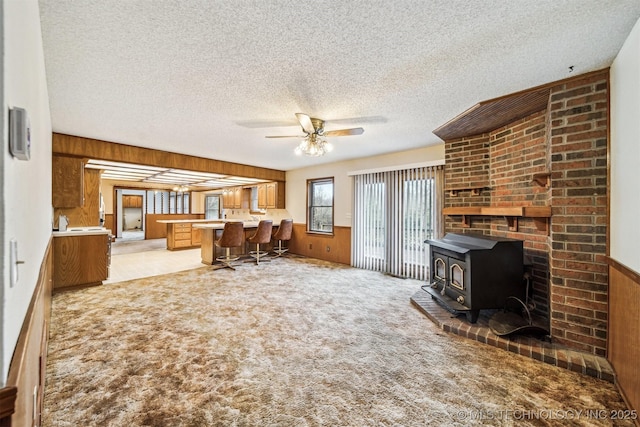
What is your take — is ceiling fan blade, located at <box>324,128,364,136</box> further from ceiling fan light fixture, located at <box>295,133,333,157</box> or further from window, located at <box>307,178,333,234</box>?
window, located at <box>307,178,333,234</box>

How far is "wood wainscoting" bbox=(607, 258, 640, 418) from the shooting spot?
1.58m

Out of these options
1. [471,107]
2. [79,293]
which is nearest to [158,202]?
[79,293]

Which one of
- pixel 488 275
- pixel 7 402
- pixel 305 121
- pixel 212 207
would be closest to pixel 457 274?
pixel 488 275

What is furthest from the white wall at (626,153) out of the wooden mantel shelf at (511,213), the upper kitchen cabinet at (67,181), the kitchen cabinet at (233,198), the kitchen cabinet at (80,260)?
the kitchen cabinet at (233,198)

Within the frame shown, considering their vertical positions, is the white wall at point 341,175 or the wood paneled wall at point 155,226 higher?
the white wall at point 341,175

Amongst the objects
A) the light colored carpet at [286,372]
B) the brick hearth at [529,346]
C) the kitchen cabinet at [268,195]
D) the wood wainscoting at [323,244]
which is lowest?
the light colored carpet at [286,372]

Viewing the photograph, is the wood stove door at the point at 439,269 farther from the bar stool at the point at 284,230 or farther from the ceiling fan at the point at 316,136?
the bar stool at the point at 284,230

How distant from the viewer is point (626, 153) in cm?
176

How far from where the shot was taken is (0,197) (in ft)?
2.08

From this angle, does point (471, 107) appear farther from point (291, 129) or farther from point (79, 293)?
point (79, 293)

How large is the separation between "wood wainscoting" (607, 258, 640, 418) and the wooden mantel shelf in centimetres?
56

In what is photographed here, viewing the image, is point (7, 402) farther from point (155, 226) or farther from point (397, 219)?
point (155, 226)

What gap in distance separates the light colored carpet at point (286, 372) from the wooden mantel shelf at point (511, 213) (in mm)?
1234

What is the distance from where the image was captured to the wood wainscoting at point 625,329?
5.17ft
